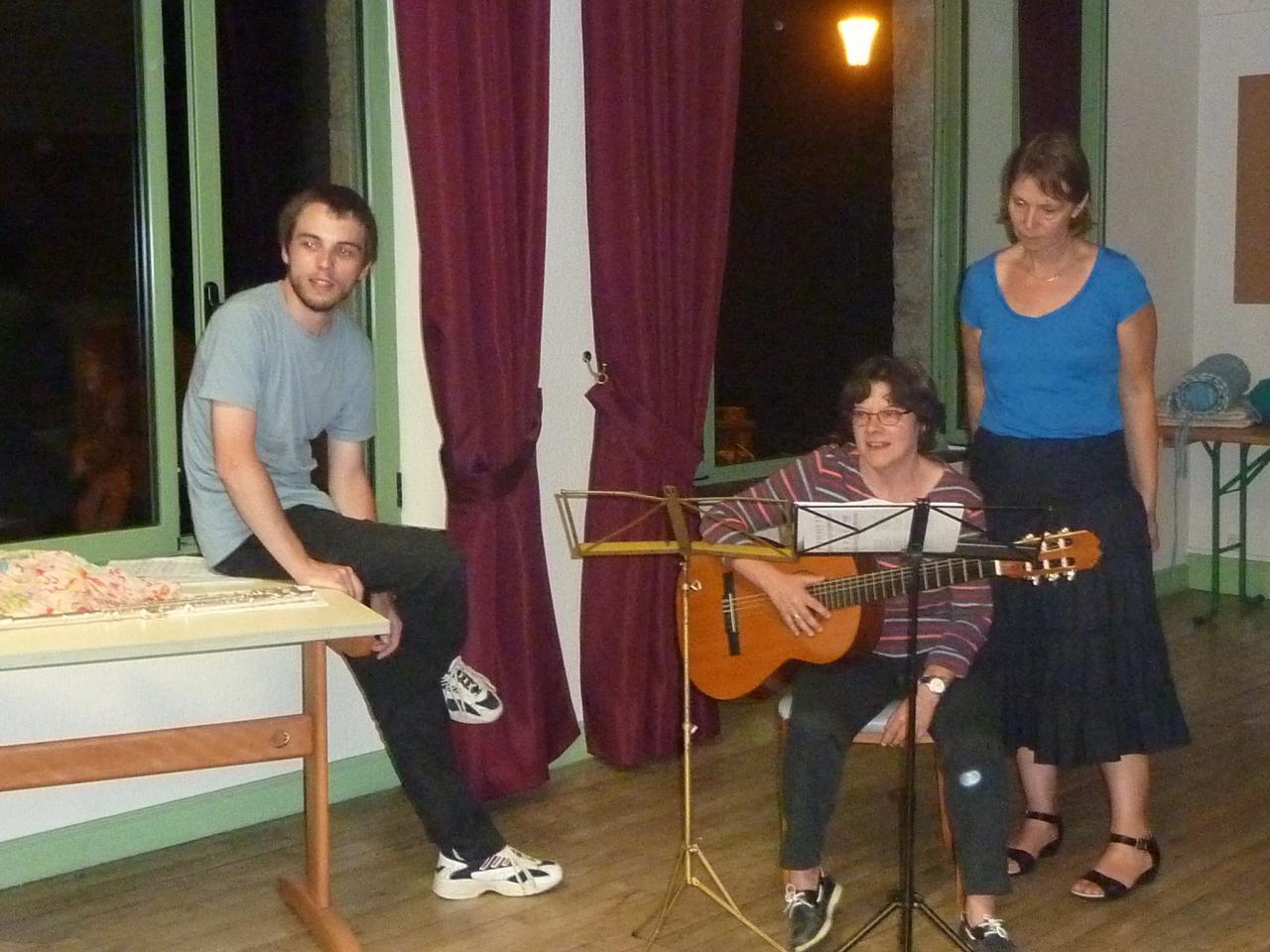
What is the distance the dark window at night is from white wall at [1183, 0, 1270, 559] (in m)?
1.22

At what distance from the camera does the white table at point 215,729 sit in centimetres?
234

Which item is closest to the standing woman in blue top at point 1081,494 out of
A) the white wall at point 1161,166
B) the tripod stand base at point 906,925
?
the tripod stand base at point 906,925

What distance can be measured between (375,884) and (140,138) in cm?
155

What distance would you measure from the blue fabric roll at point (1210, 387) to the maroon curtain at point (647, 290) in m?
2.24

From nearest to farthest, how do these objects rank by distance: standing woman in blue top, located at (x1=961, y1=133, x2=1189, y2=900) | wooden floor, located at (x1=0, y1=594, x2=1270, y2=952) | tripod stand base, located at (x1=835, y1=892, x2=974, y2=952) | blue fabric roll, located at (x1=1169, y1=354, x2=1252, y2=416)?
tripod stand base, located at (x1=835, y1=892, x2=974, y2=952) → wooden floor, located at (x1=0, y1=594, x2=1270, y2=952) → standing woman in blue top, located at (x1=961, y1=133, x2=1189, y2=900) → blue fabric roll, located at (x1=1169, y1=354, x2=1252, y2=416)

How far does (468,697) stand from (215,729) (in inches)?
23.9

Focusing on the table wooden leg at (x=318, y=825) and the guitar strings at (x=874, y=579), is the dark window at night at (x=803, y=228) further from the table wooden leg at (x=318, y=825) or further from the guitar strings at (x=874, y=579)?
the table wooden leg at (x=318, y=825)

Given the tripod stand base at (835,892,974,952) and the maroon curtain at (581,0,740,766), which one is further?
the maroon curtain at (581,0,740,766)

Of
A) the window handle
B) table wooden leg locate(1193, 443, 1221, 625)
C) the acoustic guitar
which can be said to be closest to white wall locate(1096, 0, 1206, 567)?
table wooden leg locate(1193, 443, 1221, 625)

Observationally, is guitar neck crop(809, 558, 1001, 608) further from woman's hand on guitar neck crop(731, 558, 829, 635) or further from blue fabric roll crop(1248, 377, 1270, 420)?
blue fabric roll crop(1248, 377, 1270, 420)

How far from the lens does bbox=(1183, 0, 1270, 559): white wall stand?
572cm

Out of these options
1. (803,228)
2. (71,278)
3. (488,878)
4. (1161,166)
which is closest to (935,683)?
(488,878)

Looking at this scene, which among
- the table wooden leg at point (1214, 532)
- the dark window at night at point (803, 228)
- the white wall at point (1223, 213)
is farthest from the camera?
the white wall at point (1223, 213)

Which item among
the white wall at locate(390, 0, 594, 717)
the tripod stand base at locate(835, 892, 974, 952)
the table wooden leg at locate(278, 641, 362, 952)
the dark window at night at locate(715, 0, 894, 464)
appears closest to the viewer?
the tripod stand base at locate(835, 892, 974, 952)
